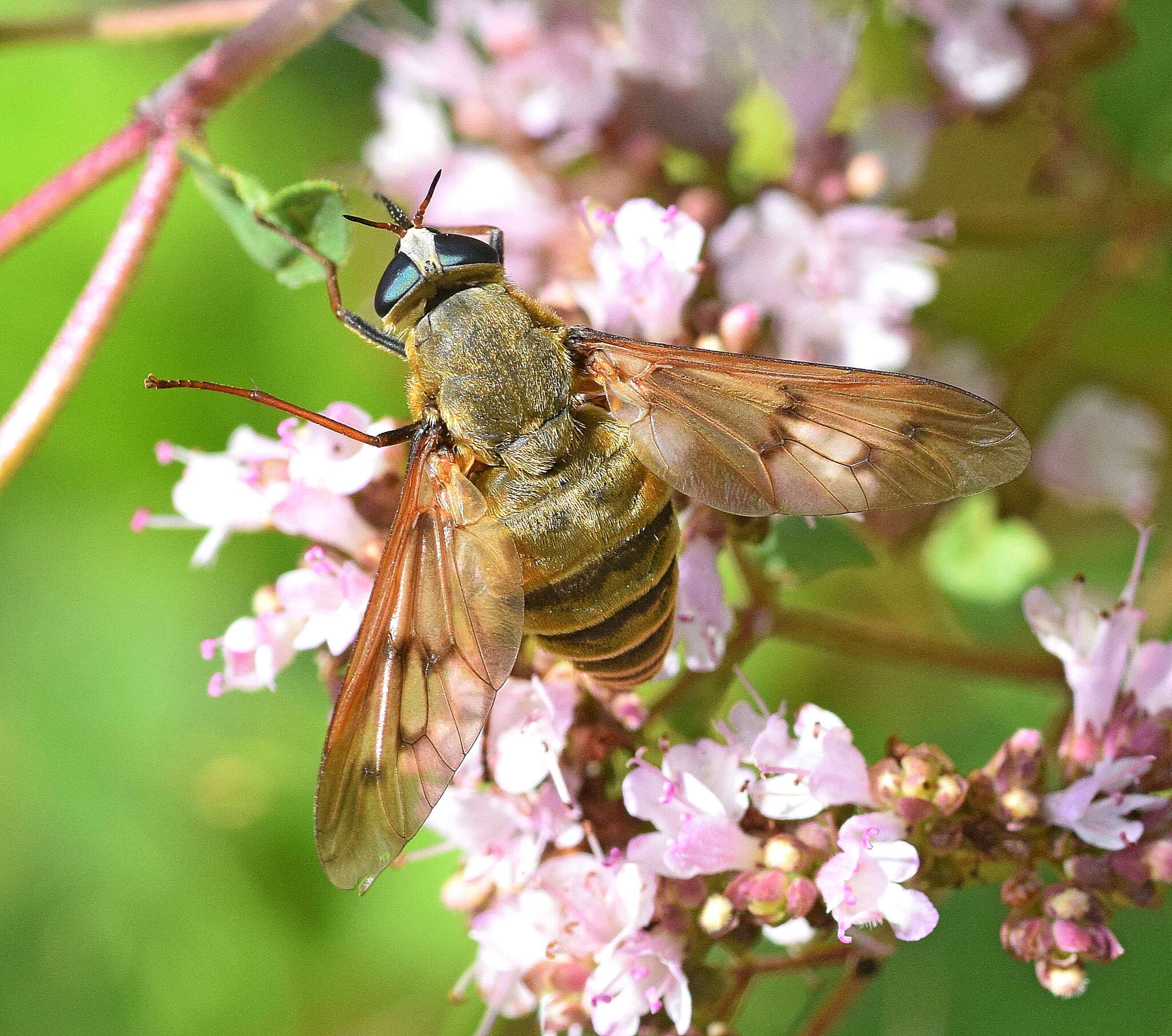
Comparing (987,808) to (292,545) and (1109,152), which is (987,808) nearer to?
(1109,152)

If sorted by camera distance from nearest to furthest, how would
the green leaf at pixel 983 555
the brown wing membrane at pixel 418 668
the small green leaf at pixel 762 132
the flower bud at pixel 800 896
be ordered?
the brown wing membrane at pixel 418 668 → the flower bud at pixel 800 896 → the green leaf at pixel 983 555 → the small green leaf at pixel 762 132

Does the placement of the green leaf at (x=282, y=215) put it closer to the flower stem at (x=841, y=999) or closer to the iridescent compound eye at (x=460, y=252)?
the iridescent compound eye at (x=460, y=252)

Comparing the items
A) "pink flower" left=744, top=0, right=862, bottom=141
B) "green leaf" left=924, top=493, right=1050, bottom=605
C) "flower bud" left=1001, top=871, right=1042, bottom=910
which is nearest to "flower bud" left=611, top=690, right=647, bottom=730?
"flower bud" left=1001, top=871, right=1042, bottom=910

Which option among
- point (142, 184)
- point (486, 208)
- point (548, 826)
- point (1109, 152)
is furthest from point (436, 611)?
point (1109, 152)

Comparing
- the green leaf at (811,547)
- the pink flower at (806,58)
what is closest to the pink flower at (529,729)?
the green leaf at (811,547)

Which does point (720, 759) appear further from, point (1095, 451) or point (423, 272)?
point (1095, 451)

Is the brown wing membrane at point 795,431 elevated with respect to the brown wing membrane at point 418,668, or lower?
elevated

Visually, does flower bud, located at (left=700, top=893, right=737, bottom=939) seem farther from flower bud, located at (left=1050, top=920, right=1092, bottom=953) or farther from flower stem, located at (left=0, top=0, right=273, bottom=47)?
flower stem, located at (left=0, top=0, right=273, bottom=47)
